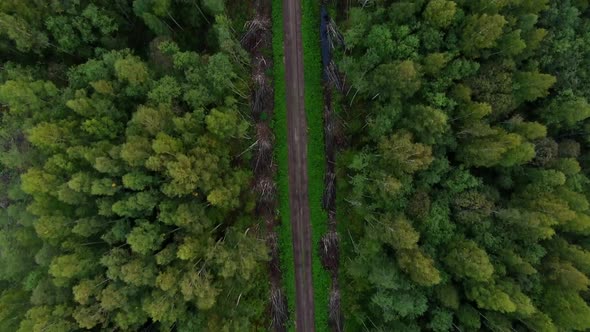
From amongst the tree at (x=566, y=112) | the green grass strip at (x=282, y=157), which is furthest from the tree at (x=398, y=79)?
the tree at (x=566, y=112)

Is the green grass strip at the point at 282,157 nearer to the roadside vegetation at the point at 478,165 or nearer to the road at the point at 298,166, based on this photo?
the road at the point at 298,166

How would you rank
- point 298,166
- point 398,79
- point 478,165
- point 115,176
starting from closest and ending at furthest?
point 115,176 < point 398,79 < point 478,165 < point 298,166

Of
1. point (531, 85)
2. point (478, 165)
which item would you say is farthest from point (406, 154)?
point (531, 85)

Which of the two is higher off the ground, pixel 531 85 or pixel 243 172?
pixel 243 172

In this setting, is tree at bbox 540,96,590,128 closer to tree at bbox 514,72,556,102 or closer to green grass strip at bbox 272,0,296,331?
tree at bbox 514,72,556,102

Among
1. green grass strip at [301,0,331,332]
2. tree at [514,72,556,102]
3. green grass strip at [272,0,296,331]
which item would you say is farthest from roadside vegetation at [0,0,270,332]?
tree at [514,72,556,102]

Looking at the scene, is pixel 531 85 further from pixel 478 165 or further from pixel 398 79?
pixel 398 79

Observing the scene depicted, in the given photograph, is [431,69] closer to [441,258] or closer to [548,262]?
[441,258]
